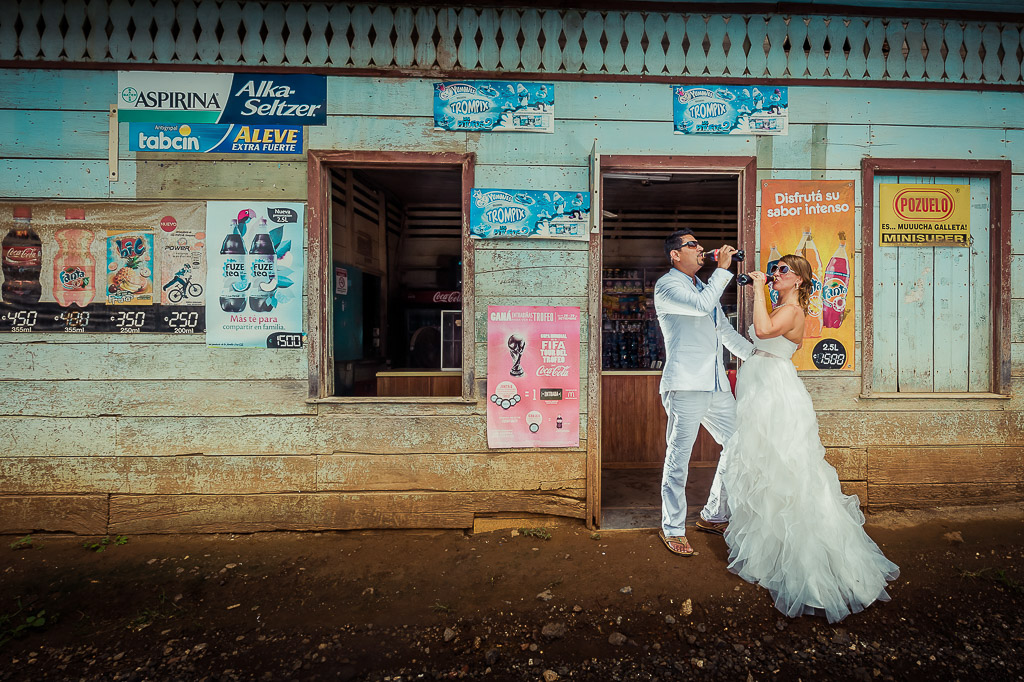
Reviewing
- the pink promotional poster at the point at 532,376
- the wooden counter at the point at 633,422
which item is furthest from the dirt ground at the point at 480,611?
the wooden counter at the point at 633,422

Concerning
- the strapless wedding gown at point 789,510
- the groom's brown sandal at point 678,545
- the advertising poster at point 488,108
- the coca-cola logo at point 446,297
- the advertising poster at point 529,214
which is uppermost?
the advertising poster at point 488,108

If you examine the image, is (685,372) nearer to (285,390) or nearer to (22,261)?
(285,390)

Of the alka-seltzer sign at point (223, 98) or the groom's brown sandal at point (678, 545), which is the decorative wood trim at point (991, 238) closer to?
the groom's brown sandal at point (678, 545)

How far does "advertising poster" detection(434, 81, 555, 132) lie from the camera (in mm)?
4191

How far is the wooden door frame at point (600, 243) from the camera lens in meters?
4.21

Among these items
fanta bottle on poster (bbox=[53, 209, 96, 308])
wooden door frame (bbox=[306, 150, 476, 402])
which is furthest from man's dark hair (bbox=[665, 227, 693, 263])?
fanta bottle on poster (bbox=[53, 209, 96, 308])

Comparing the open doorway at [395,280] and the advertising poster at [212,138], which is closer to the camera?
the advertising poster at [212,138]

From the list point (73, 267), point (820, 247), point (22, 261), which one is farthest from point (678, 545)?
point (22, 261)

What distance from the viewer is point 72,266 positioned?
4152 millimetres

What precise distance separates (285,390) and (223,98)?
2302 mm

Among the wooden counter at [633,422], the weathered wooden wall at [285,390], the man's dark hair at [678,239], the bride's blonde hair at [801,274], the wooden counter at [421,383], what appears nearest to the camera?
the bride's blonde hair at [801,274]

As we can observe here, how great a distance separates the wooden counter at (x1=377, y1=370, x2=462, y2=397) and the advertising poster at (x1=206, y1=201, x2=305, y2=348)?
1.23m

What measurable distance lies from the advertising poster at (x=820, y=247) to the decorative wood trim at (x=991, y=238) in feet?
0.38

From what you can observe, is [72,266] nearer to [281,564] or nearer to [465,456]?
[281,564]
